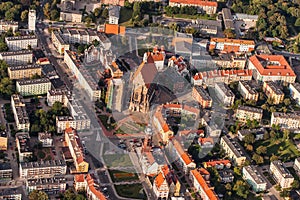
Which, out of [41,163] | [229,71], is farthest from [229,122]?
[41,163]

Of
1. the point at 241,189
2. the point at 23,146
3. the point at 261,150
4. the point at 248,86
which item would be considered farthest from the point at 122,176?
the point at 248,86

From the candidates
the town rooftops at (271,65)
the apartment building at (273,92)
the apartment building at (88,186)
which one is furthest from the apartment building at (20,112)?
the town rooftops at (271,65)

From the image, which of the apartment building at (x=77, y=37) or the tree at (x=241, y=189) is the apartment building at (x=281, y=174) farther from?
the apartment building at (x=77, y=37)

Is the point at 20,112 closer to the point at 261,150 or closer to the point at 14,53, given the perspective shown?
the point at 14,53

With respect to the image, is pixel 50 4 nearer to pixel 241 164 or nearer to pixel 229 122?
pixel 229 122

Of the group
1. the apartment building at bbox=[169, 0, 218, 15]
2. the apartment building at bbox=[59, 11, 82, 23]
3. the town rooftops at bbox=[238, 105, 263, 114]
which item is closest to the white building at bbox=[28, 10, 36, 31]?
the apartment building at bbox=[59, 11, 82, 23]
